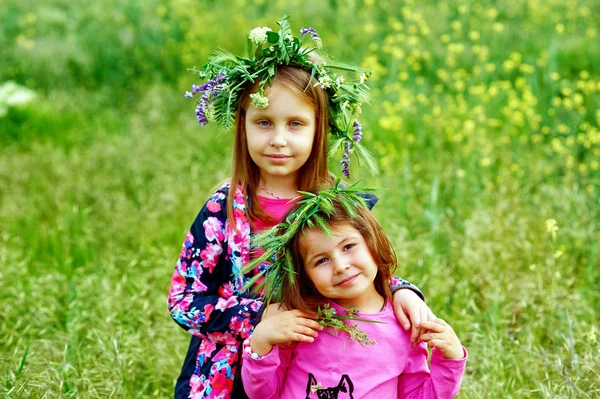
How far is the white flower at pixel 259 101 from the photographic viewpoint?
2.33 meters

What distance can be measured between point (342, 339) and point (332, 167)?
97.2 inches

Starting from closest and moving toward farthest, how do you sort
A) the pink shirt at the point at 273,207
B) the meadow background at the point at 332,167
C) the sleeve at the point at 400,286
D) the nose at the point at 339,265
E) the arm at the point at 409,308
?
the nose at the point at 339,265 → the arm at the point at 409,308 → the sleeve at the point at 400,286 → the pink shirt at the point at 273,207 → the meadow background at the point at 332,167

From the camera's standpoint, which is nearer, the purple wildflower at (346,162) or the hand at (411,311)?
the hand at (411,311)

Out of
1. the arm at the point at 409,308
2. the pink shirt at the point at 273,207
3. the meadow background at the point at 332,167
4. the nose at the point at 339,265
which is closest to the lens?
the nose at the point at 339,265

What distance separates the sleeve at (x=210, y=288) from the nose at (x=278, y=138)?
0.31 metres

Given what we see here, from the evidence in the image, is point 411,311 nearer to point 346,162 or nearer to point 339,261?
point 339,261

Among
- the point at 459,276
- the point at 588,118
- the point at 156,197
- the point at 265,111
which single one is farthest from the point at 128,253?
the point at 588,118

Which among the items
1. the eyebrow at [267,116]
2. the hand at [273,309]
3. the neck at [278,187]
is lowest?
the hand at [273,309]

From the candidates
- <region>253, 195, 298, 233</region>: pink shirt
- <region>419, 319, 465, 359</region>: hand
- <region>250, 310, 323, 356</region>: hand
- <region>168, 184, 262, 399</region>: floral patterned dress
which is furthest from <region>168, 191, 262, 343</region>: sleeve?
<region>419, 319, 465, 359</region>: hand

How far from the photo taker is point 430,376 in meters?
A: 2.22

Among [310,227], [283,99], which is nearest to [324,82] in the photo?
[283,99]

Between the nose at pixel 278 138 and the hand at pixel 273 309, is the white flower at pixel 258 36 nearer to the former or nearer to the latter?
the nose at pixel 278 138

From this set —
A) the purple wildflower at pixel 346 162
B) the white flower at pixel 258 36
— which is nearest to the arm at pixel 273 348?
the purple wildflower at pixel 346 162

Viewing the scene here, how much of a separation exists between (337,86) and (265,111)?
27cm
